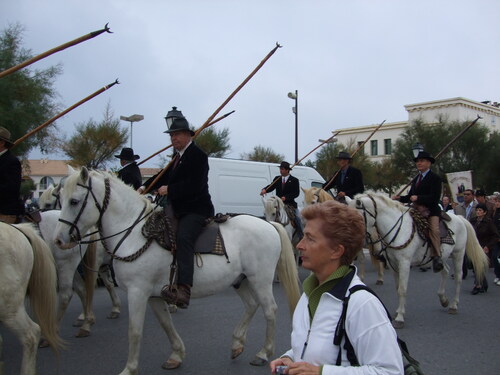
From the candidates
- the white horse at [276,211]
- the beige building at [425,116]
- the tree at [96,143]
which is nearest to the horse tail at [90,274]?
the white horse at [276,211]

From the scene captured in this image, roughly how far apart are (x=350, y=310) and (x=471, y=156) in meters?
43.9

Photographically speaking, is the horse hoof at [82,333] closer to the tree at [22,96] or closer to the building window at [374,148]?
the tree at [22,96]

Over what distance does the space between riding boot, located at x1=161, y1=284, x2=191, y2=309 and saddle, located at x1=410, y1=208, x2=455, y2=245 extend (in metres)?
4.64

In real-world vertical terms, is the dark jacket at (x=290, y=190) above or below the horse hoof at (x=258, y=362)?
above

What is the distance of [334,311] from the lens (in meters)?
2.05

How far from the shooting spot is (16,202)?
5852 mm

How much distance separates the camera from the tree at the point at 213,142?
95.8 ft

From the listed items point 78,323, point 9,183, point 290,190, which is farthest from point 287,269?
point 290,190

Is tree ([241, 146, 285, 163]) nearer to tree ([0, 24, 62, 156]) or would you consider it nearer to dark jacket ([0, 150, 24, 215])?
tree ([0, 24, 62, 156])

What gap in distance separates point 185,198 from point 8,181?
2.06 metres

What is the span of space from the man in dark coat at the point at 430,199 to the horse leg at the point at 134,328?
5176 millimetres

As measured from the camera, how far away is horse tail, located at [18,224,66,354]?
16.1ft

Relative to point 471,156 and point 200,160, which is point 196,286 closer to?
point 200,160

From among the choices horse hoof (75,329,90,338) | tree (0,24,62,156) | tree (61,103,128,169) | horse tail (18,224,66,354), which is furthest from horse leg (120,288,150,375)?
tree (61,103,128,169)
